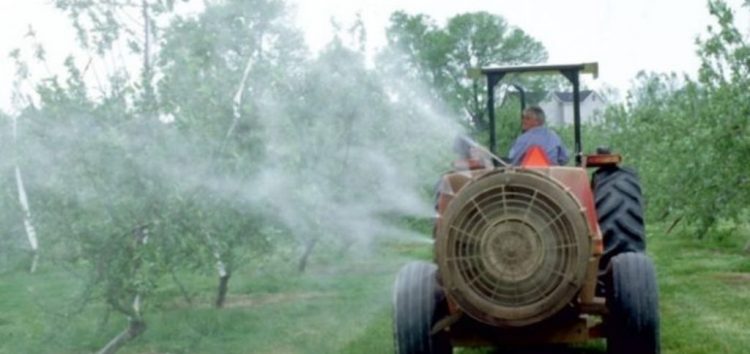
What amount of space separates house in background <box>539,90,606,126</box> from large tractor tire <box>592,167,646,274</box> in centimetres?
239

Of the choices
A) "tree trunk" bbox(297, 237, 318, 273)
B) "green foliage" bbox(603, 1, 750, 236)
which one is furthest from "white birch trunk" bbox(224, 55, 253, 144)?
"green foliage" bbox(603, 1, 750, 236)

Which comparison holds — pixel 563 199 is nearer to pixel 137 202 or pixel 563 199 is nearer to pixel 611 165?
pixel 611 165

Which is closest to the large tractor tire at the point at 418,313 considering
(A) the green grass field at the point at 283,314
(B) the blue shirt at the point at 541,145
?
(B) the blue shirt at the point at 541,145

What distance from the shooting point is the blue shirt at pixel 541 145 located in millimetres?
9148

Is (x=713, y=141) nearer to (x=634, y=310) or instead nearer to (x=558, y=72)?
(x=558, y=72)

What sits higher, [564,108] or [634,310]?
[564,108]

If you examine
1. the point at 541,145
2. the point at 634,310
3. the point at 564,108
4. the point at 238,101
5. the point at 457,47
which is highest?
the point at 457,47

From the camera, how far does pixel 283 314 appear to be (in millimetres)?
12758

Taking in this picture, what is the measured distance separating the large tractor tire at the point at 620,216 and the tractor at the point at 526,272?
0.04ft

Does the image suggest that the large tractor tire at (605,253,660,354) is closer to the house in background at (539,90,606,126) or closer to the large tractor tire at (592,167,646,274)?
the large tractor tire at (592,167,646,274)

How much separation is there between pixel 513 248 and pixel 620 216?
4.55 ft

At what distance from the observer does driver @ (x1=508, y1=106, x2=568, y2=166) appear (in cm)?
916

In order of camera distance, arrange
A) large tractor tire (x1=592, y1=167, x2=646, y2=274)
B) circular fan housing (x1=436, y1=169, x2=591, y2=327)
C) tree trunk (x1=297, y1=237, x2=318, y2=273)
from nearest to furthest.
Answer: circular fan housing (x1=436, y1=169, x2=591, y2=327) → large tractor tire (x1=592, y1=167, x2=646, y2=274) → tree trunk (x1=297, y1=237, x2=318, y2=273)

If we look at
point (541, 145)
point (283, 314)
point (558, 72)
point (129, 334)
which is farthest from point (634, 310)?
point (283, 314)
